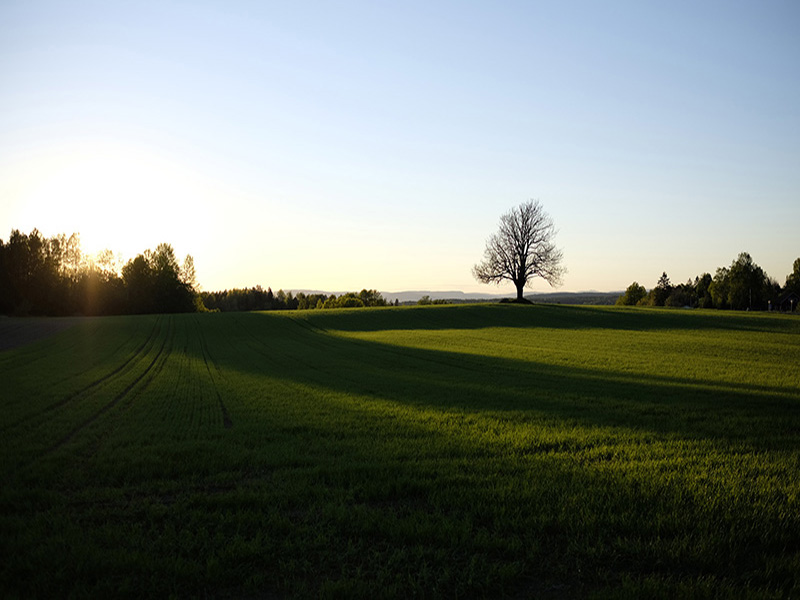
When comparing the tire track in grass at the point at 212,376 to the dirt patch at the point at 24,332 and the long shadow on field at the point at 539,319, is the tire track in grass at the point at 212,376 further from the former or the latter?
the long shadow on field at the point at 539,319

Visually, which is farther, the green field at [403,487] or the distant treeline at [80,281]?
the distant treeline at [80,281]

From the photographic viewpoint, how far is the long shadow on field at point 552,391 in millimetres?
10328

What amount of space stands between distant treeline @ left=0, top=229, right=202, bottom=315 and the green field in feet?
239

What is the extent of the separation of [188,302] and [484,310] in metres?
60.0

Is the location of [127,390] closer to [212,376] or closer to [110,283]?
[212,376]

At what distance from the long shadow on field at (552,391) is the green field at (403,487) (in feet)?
0.41

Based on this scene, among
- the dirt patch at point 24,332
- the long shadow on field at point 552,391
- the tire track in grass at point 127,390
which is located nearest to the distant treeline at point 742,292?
the long shadow on field at point 552,391

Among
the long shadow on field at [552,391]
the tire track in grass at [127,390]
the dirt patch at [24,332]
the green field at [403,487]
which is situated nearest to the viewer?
the green field at [403,487]

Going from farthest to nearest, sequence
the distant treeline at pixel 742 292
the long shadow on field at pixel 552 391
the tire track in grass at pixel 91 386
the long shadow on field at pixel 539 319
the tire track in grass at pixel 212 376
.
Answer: the distant treeline at pixel 742 292 → the long shadow on field at pixel 539 319 → the tire track in grass at pixel 212 376 → the tire track in grass at pixel 91 386 → the long shadow on field at pixel 552 391

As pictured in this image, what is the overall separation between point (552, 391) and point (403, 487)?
9.10m

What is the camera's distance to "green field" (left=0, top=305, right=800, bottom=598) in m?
4.58

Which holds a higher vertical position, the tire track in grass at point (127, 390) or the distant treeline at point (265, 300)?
the distant treeline at point (265, 300)

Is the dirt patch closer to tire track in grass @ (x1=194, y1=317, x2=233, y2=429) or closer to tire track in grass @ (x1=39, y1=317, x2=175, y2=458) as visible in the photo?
tire track in grass @ (x1=39, y1=317, x2=175, y2=458)

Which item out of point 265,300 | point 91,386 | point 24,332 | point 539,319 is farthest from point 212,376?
point 265,300
